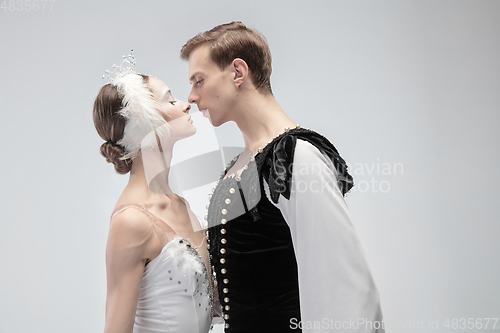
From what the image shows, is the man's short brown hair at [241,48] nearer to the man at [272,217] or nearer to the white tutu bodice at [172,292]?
the man at [272,217]

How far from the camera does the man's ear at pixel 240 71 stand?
1.40m

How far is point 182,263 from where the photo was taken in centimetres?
148

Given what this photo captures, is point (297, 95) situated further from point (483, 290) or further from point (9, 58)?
point (9, 58)

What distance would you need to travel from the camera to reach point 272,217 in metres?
1.29

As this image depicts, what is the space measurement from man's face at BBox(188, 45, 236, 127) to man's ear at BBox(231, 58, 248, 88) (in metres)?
0.02

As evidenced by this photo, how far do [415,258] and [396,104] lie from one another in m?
1.05

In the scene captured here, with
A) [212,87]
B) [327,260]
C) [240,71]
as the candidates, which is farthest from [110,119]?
[327,260]

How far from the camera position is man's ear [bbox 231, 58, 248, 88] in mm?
1396

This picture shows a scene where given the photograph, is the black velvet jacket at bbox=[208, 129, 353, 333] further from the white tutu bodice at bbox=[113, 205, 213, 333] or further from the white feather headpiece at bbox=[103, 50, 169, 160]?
the white feather headpiece at bbox=[103, 50, 169, 160]

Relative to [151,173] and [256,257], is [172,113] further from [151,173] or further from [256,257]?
[256,257]

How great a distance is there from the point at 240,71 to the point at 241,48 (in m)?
0.09

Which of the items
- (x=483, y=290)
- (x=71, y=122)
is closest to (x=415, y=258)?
(x=483, y=290)

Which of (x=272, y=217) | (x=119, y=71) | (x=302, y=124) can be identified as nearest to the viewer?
(x=272, y=217)

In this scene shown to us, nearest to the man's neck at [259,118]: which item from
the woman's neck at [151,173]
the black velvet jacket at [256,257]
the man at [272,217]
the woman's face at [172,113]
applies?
the man at [272,217]
